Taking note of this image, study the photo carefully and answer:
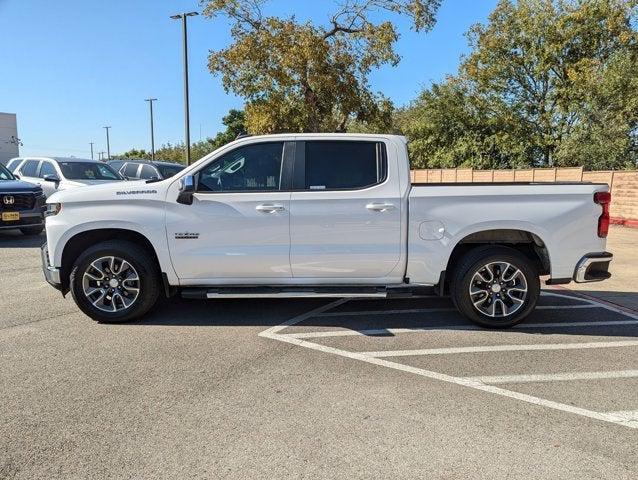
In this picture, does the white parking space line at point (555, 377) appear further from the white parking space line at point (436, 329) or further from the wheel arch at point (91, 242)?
the wheel arch at point (91, 242)

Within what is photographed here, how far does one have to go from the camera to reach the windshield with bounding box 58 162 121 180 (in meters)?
12.5

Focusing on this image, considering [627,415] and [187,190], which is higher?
[187,190]

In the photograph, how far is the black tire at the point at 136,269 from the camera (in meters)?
5.29

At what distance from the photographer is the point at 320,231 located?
5.17m

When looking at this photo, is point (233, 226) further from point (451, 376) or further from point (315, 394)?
point (451, 376)

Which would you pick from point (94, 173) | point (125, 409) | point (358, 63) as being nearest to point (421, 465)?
point (125, 409)

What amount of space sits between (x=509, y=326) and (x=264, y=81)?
17969 millimetres

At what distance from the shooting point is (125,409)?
353cm

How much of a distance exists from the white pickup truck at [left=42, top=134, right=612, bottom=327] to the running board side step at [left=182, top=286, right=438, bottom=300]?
0.02 m

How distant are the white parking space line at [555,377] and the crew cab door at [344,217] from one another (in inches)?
62.2

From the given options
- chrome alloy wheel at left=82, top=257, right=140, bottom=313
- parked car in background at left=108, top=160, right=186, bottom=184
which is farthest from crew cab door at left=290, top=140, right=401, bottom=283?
parked car in background at left=108, top=160, right=186, bottom=184

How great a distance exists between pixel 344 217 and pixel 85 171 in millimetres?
9951

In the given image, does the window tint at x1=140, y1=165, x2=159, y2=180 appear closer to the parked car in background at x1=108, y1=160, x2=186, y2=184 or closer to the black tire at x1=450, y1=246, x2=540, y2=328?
the parked car in background at x1=108, y1=160, x2=186, y2=184

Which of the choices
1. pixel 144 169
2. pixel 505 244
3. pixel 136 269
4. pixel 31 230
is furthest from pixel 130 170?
pixel 505 244
